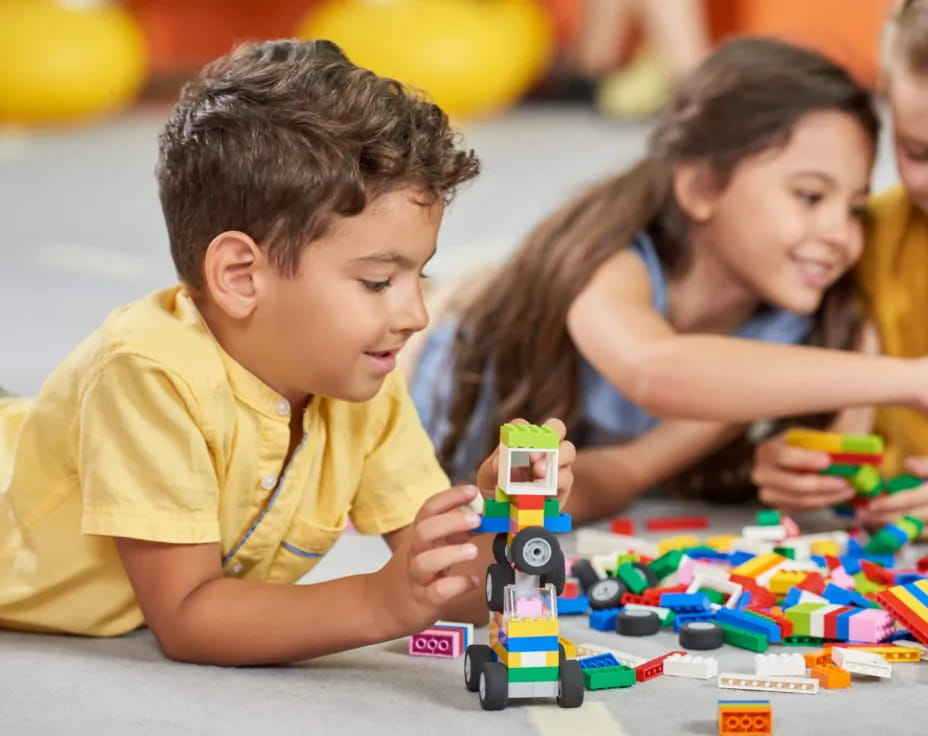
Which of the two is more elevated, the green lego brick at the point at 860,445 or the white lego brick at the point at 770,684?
the green lego brick at the point at 860,445

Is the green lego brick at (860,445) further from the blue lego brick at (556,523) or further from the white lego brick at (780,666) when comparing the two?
the blue lego brick at (556,523)

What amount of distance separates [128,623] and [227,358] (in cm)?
24

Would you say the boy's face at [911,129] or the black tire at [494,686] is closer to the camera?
the black tire at [494,686]

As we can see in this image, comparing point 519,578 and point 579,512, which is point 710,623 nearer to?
point 519,578

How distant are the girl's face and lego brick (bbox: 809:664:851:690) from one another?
0.60m

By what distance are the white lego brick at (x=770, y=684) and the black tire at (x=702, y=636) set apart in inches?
3.8

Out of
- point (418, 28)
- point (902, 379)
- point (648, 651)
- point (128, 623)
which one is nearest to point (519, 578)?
point (648, 651)

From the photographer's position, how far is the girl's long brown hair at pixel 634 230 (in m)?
1.57

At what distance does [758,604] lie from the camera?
1.23 m

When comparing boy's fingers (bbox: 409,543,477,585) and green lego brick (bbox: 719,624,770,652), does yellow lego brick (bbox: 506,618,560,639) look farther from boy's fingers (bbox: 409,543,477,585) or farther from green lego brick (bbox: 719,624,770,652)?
green lego brick (bbox: 719,624,770,652)

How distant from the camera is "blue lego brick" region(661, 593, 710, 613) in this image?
3.93ft

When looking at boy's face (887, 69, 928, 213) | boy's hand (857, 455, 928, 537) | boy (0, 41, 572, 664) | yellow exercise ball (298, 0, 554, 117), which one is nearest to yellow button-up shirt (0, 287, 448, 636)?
boy (0, 41, 572, 664)

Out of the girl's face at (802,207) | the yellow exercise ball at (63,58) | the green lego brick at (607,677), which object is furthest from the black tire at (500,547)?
the yellow exercise ball at (63,58)

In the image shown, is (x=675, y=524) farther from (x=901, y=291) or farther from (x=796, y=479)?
(x=901, y=291)
